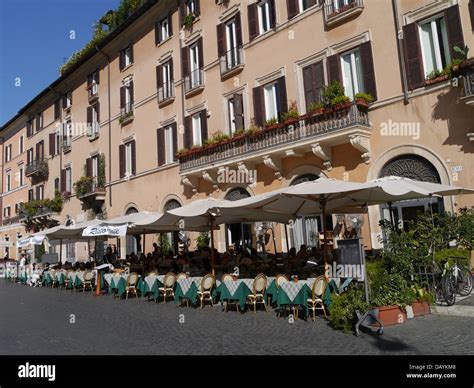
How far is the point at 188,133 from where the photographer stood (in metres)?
22.3

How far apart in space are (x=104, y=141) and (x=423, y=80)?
2110 cm

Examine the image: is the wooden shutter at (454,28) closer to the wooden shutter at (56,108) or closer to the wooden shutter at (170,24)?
the wooden shutter at (170,24)

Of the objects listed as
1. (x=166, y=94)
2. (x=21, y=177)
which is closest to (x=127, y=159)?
(x=166, y=94)

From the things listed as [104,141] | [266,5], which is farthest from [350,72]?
[104,141]

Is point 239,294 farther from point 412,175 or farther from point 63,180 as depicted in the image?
point 63,180

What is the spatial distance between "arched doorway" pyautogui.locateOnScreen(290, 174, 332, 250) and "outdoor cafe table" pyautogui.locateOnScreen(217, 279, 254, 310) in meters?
6.92

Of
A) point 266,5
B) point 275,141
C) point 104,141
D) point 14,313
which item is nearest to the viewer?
point 14,313

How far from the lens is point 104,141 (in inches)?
1168

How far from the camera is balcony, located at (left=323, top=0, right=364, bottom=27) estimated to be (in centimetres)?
1542

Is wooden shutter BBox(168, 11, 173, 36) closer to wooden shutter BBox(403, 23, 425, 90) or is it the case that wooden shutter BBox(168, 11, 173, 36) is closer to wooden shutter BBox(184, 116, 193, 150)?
wooden shutter BBox(184, 116, 193, 150)

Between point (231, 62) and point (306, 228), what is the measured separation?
804cm

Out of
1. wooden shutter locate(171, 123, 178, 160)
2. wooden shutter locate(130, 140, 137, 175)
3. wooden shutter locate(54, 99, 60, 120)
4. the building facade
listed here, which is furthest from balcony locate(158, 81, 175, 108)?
wooden shutter locate(54, 99, 60, 120)
